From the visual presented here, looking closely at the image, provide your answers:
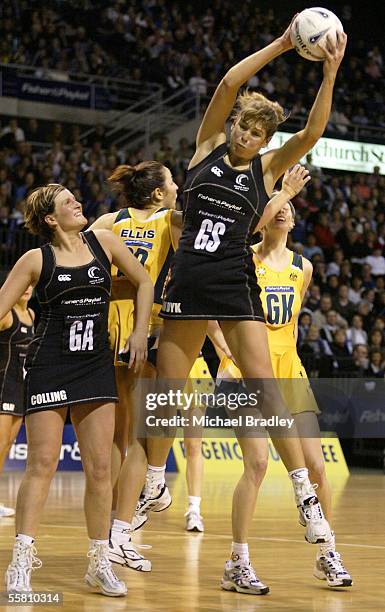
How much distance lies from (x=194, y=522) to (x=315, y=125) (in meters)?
3.82

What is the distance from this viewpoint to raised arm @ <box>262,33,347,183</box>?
204 inches

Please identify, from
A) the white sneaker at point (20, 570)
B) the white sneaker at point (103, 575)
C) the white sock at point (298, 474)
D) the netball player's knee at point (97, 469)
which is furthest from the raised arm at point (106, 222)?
the white sneaker at point (20, 570)

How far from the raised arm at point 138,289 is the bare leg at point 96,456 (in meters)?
0.34

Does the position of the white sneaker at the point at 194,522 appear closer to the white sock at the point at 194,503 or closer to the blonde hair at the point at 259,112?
the white sock at the point at 194,503

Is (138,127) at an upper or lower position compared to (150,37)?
lower

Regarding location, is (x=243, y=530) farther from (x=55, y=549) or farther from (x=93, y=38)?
(x=93, y=38)

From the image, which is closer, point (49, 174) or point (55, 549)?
point (55, 549)

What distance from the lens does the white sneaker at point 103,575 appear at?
5.14 meters

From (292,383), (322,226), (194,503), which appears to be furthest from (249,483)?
(322,226)

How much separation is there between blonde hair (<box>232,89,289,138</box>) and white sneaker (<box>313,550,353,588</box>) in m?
2.17

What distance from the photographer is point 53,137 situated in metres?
18.9

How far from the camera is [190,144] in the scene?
20781mm

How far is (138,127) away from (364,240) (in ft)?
16.1

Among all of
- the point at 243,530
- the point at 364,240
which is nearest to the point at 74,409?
the point at 243,530
